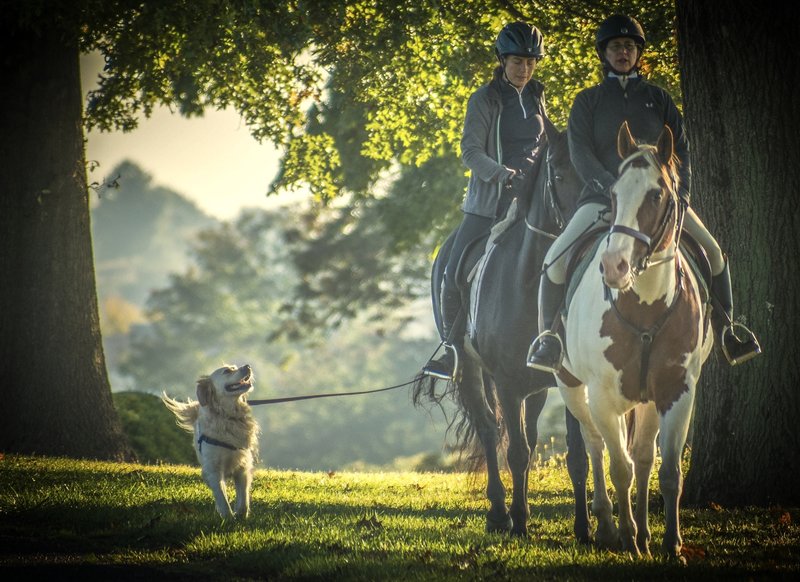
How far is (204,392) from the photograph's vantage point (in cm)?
920

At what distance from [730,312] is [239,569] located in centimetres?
449

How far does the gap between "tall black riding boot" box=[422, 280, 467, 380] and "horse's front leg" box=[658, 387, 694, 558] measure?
111 inches

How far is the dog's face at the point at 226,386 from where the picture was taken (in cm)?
917

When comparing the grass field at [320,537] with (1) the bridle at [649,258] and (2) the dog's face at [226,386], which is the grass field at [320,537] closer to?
(2) the dog's face at [226,386]

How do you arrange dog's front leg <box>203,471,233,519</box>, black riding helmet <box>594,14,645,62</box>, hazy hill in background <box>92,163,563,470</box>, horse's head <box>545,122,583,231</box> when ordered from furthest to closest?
hazy hill in background <box>92,163,563,470</box>
dog's front leg <box>203,471,233,519</box>
horse's head <box>545,122,583,231</box>
black riding helmet <box>594,14,645,62</box>

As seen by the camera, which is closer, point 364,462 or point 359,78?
point 359,78

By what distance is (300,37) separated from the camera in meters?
14.1

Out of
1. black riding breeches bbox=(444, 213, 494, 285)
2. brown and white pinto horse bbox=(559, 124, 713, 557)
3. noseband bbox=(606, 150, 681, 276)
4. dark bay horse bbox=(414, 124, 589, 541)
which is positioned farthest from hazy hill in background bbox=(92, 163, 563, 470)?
noseband bbox=(606, 150, 681, 276)

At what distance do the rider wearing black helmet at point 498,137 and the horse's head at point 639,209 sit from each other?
2068mm

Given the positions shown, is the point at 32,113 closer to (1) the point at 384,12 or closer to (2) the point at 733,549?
(1) the point at 384,12

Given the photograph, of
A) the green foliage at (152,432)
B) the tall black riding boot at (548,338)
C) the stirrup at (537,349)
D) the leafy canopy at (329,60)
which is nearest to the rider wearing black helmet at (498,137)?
the tall black riding boot at (548,338)

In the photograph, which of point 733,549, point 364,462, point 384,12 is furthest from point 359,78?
point 364,462

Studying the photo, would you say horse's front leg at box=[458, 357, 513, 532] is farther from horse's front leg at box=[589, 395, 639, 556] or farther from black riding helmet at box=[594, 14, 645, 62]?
black riding helmet at box=[594, 14, 645, 62]

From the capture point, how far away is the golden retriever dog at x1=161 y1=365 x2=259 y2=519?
8938 mm
